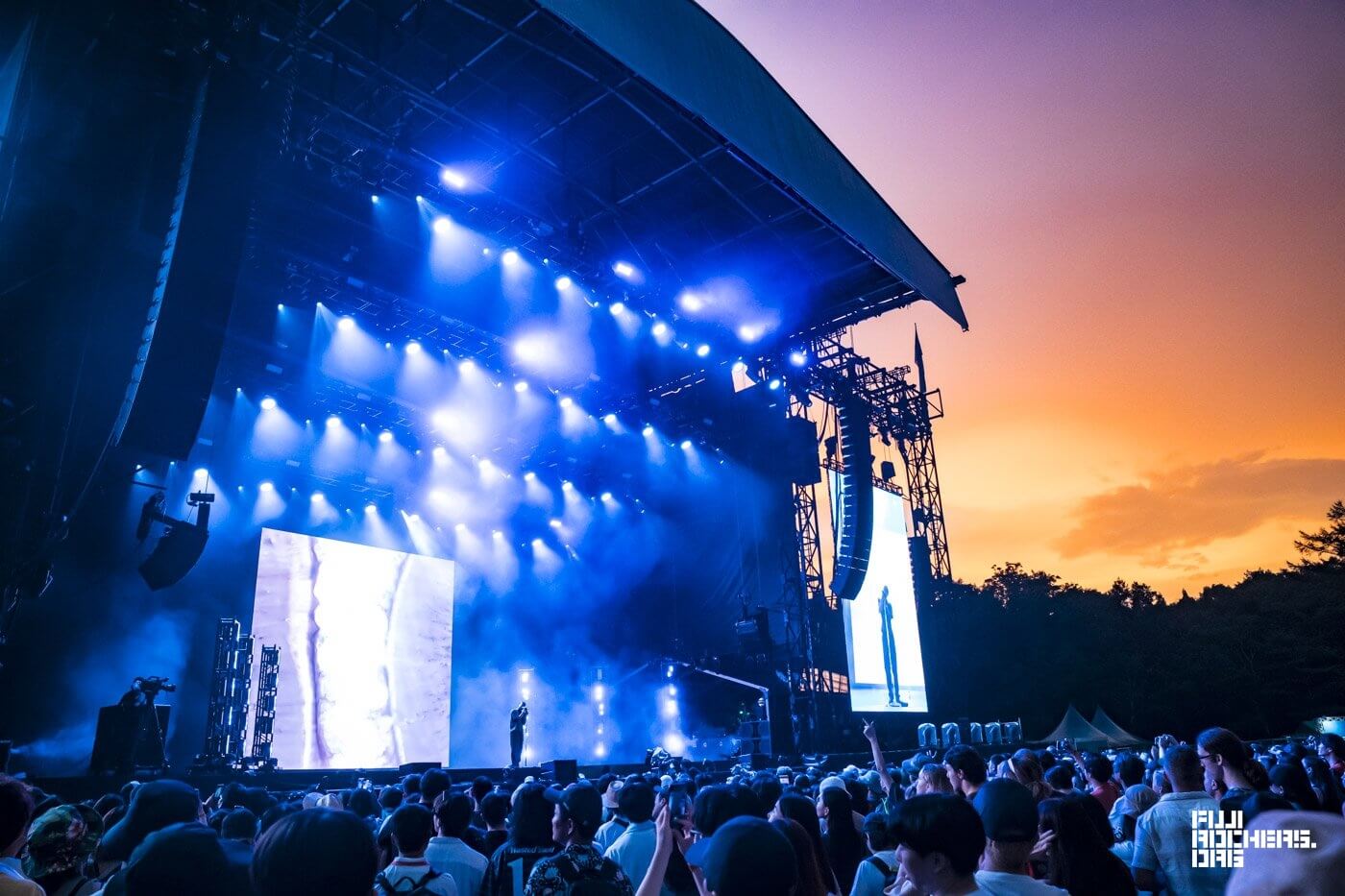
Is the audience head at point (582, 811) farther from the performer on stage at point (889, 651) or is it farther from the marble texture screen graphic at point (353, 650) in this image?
the performer on stage at point (889, 651)

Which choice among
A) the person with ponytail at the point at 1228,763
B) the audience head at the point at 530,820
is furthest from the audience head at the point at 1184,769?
the audience head at the point at 530,820

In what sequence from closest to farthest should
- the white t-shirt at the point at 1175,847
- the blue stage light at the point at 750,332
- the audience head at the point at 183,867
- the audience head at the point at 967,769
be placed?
the audience head at the point at 183,867 < the white t-shirt at the point at 1175,847 < the audience head at the point at 967,769 < the blue stage light at the point at 750,332

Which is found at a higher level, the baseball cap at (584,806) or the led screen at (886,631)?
the led screen at (886,631)

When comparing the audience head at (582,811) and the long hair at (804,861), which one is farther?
the audience head at (582,811)

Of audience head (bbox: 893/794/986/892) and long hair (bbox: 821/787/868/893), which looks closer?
audience head (bbox: 893/794/986/892)

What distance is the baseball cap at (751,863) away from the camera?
4.83ft

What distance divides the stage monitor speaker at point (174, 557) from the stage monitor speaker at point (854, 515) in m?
6.60

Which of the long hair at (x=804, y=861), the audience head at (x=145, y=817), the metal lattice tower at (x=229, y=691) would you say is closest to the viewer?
the audience head at (x=145, y=817)

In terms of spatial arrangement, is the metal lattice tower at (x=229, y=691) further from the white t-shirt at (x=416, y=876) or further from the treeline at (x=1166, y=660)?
the treeline at (x=1166, y=660)

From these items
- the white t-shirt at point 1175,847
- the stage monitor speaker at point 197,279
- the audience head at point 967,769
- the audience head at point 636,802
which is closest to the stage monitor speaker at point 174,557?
the stage monitor speaker at point 197,279

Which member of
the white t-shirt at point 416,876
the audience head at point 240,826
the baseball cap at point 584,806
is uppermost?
the baseball cap at point 584,806

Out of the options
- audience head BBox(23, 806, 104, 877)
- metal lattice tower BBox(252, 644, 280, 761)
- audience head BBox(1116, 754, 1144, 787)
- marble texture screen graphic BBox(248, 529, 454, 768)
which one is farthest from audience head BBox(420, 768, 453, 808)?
marble texture screen graphic BBox(248, 529, 454, 768)

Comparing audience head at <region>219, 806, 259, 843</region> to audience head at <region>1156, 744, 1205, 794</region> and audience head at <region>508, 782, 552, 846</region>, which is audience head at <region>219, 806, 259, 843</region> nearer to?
audience head at <region>508, 782, 552, 846</region>

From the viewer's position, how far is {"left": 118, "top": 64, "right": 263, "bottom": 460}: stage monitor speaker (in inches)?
229
